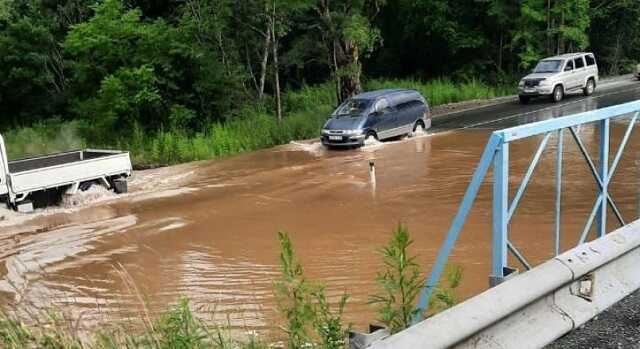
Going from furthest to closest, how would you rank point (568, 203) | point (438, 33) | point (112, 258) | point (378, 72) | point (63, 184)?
point (378, 72) → point (438, 33) → point (63, 184) → point (568, 203) → point (112, 258)

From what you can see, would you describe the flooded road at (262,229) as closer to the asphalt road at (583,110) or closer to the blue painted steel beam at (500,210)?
the blue painted steel beam at (500,210)

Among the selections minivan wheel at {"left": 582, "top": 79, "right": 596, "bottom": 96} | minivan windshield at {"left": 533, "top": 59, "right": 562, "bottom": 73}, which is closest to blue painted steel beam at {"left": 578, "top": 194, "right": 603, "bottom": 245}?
minivan windshield at {"left": 533, "top": 59, "right": 562, "bottom": 73}

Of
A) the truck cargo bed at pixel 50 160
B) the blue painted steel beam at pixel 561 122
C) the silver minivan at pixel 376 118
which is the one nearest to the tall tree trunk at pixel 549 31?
the silver minivan at pixel 376 118

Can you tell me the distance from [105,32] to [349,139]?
13594mm

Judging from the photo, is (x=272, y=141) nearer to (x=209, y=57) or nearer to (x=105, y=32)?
(x=209, y=57)

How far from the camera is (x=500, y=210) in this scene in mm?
3992

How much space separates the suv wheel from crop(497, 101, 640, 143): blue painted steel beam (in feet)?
83.2

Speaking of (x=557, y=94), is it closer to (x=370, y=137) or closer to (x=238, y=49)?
(x=370, y=137)

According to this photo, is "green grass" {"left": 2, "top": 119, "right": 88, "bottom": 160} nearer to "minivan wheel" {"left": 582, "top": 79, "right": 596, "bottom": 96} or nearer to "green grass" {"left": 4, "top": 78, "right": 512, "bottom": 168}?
"green grass" {"left": 4, "top": 78, "right": 512, "bottom": 168}

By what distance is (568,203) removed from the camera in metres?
11.4

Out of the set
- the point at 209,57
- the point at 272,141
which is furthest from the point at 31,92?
the point at 272,141

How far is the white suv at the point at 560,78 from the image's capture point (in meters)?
28.9

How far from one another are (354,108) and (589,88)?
587 inches

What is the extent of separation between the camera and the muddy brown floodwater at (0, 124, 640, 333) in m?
8.48
